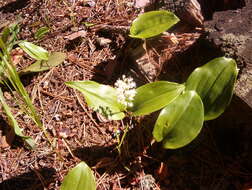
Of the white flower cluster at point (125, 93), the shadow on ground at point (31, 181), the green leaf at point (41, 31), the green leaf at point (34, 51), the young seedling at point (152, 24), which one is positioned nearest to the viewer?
the white flower cluster at point (125, 93)

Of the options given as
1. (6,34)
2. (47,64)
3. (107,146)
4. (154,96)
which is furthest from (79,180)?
(6,34)

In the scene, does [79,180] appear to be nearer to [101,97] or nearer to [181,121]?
[101,97]

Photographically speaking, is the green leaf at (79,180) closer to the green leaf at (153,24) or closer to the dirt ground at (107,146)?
the dirt ground at (107,146)

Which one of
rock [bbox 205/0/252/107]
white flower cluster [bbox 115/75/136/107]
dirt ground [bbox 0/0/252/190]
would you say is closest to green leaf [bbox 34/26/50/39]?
dirt ground [bbox 0/0/252/190]

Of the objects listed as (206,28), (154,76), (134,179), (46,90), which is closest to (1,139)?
(46,90)

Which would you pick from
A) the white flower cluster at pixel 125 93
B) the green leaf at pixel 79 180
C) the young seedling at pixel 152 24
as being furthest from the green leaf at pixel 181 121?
the young seedling at pixel 152 24

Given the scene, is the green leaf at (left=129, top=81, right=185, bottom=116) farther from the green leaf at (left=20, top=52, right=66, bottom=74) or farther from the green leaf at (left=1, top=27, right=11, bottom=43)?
the green leaf at (left=1, top=27, right=11, bottom=43)

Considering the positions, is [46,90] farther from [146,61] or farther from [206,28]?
[206,28]
